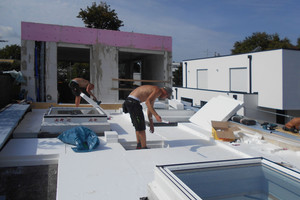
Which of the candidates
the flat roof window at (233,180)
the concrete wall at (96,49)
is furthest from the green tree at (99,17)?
the flat roof window at (233,180)

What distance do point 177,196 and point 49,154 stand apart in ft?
9.69

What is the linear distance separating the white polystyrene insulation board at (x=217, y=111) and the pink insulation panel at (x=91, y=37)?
5.97 meters

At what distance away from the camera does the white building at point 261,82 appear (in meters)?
13.7

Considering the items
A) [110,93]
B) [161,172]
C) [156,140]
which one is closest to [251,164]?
[161,172]

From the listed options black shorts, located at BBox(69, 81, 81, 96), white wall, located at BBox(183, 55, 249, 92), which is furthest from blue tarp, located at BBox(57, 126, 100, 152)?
white wall, located at BBox(183, 55, 249, 92)

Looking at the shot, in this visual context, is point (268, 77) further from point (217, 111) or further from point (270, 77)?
point (217, 111)

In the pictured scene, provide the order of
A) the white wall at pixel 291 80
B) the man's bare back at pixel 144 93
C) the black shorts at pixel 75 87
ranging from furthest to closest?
1. the white wall at pixel 291 80
2. the black shorts at pixel 75 87
3. the man's bare back at pixel 144 93

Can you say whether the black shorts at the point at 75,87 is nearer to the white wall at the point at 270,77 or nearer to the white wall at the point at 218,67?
the white wall at the point at 270,77

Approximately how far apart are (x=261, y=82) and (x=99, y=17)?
63.3ft

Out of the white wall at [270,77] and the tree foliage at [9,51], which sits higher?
the tree foliage at [9,51]

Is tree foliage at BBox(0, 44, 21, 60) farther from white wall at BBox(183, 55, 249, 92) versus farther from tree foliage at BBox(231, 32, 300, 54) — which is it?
tree foliage at BBox(231, 32, 300, 54)

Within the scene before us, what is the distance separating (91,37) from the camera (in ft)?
38.7

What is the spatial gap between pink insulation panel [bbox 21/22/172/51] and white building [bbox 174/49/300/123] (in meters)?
4.98

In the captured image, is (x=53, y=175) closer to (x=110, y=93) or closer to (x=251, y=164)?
(x=251, y=164)
